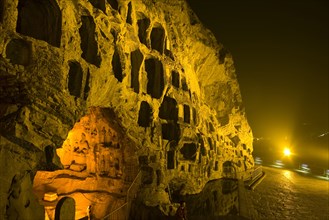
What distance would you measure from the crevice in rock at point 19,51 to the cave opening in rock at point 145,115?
4.59m

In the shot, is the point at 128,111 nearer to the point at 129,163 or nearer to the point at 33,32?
the point at 129,163

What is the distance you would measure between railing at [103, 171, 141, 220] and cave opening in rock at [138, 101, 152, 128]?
178 cm

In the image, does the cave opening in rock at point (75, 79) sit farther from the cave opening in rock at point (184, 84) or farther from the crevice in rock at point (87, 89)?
the cave opening in rock at point (184, 84)

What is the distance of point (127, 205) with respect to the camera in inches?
328

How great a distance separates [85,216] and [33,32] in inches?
246

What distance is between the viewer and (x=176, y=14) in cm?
1207

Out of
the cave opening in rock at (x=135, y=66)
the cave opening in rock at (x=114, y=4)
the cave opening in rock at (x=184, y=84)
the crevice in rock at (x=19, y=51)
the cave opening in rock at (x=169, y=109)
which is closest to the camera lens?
the crevice in rock at (x=19, y=51)

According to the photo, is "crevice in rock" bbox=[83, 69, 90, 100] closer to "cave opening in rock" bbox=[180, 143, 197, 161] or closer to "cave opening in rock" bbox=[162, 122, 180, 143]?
"cave opening in rock" bbox=[162, 122, 180, 143]

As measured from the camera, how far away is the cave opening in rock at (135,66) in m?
9.15

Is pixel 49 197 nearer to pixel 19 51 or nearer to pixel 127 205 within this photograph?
pixel 127 205

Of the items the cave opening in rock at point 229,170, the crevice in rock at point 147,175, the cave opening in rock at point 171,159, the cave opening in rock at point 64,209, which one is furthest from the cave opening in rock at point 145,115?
the cave opening in rock at point 229,170

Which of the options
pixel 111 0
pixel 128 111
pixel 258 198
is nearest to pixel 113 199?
pixel 128 111

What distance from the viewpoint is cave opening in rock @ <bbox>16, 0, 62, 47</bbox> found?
20.4 ft

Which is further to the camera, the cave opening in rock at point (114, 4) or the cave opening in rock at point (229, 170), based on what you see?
the cave opening in rock at point (229, 170)
